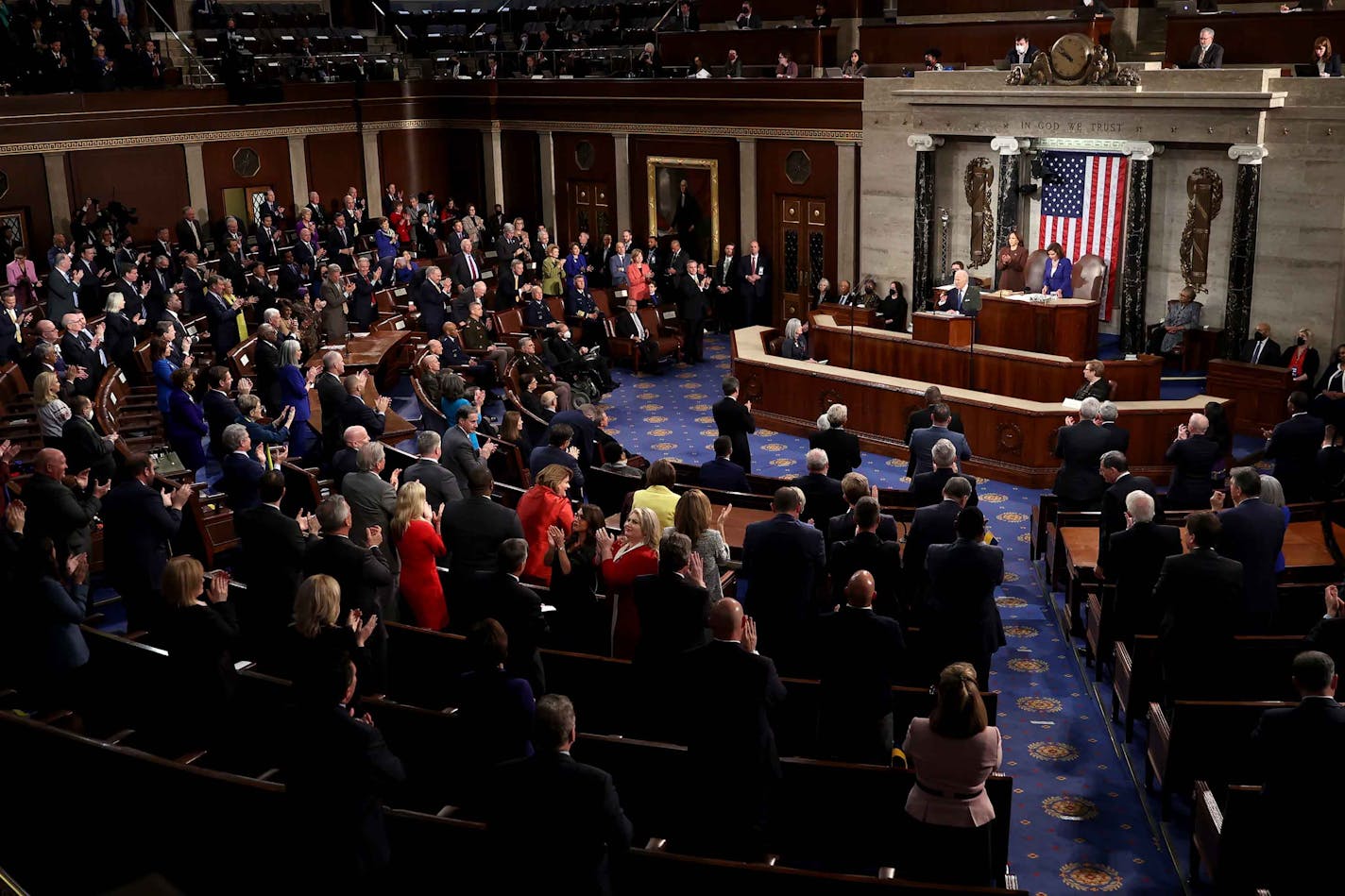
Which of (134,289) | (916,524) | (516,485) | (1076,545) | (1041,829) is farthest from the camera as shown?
(134,289)

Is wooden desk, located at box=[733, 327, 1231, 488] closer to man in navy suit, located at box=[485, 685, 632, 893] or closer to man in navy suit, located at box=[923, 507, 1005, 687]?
man in navy suit, located at box=[923, 507, 1005, 687]

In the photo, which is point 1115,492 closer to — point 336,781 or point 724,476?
point 724,476

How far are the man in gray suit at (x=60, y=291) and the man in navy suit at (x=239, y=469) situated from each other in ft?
24.8

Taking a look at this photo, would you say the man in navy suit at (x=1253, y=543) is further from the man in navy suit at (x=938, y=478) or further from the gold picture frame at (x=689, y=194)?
the gold picture frame at (x=689, y=194)

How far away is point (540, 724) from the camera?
4246 mm

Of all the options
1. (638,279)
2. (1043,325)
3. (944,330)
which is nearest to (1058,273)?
(1043,325)

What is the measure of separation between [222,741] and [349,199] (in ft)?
52.8

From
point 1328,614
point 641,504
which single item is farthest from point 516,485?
point 1328,614

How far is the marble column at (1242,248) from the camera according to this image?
1441 centimetres

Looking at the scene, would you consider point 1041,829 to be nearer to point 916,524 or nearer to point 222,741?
point 916,524

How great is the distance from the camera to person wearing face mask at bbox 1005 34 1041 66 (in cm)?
1617

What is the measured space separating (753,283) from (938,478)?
10848 millimetres

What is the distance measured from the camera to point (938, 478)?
837 centimetres

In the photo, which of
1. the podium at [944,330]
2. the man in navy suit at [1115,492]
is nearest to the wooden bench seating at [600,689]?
the man in navy suit at [1115,492]
